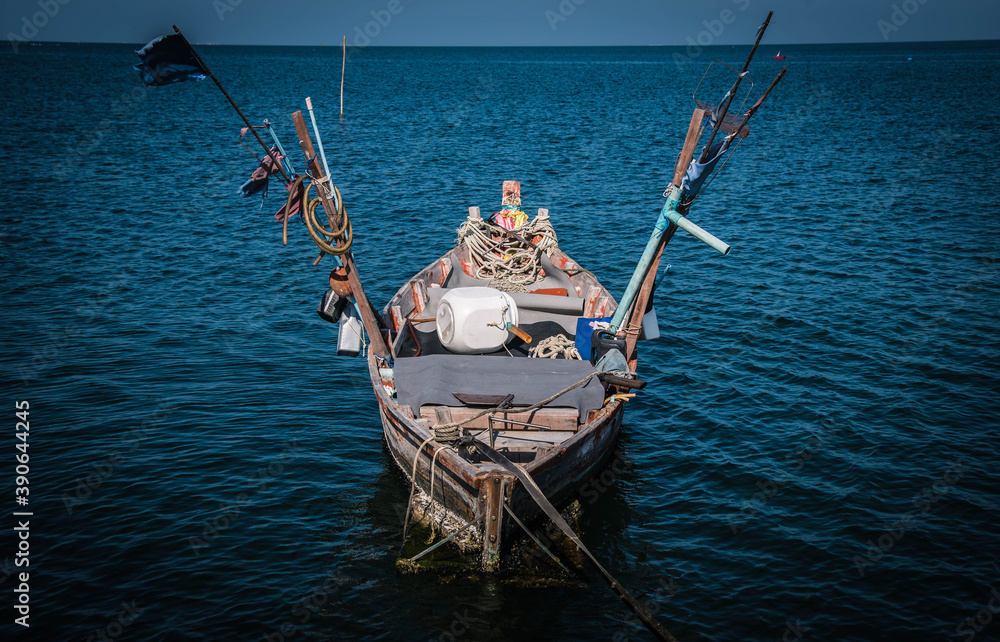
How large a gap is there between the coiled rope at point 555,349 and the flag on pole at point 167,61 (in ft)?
21.1

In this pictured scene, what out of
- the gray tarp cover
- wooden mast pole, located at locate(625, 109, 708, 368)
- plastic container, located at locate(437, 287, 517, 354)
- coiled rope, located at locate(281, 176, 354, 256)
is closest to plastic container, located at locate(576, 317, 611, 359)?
wooden mast pole, located at locate(625, 109, 708, 368)

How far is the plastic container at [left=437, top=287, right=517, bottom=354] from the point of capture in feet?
38.7

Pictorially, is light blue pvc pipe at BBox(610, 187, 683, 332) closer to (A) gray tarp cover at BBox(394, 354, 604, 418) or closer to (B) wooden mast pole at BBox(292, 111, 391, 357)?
(A) gray tarp cover at BBox(394, 354, 604, 418)

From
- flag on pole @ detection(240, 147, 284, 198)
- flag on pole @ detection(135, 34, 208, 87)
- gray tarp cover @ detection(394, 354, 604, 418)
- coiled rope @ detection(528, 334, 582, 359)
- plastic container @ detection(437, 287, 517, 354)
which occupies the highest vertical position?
flag on pole @ detection(135, 34, 208, 87)

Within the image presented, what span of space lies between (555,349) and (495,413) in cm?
231

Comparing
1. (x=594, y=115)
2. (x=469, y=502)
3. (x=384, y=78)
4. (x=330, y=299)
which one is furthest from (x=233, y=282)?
(x=384, y=78)

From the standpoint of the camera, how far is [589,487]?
11.4m

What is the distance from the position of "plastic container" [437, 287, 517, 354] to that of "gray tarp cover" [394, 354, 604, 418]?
0.69m

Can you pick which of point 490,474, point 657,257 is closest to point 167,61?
point 490,474

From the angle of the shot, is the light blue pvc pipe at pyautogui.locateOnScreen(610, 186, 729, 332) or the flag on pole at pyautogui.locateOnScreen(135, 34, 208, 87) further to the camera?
the light blue pvc pipe at pyautogui.locateOnScreen(610, 186, 729, 332)

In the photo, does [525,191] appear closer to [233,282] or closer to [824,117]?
[233,282]

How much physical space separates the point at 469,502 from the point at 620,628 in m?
2.44

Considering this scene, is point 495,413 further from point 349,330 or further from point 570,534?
point 349,330

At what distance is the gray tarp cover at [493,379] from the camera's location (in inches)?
407
